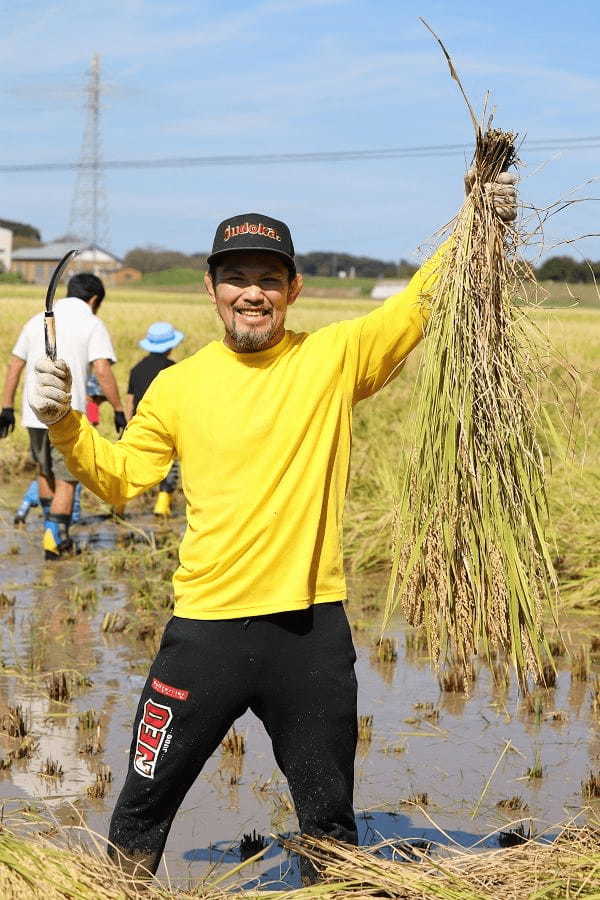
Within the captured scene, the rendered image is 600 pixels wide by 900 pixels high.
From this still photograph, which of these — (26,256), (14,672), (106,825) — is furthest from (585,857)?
(26,256)

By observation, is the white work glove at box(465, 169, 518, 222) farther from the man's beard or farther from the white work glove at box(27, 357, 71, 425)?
the white work glove at box(27, 357, 71, 425)

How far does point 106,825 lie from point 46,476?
525 centimetres

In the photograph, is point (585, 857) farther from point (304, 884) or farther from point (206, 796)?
point (206, 796)

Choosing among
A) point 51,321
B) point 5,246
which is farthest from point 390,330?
point 5,246

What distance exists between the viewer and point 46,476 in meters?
9.40

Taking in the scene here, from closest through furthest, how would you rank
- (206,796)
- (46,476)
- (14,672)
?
(206,796) < (14,672) < (46,476)

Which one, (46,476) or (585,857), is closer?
(585,857)

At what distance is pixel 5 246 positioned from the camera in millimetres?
133750

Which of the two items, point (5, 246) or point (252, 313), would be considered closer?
point (252, 313)

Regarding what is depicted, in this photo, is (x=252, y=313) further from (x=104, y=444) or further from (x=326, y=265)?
(x=326, y=265)

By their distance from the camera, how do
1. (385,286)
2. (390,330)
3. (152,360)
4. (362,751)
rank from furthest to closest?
(385,286), (152,360), (362,751), (390,330)

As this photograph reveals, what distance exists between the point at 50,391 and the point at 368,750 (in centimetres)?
258

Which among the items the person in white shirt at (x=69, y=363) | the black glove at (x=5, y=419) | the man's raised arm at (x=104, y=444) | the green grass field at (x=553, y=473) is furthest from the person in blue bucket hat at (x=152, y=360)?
the man's raised arm at (x=104, y=444)

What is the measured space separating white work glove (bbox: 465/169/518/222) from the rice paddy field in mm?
275
